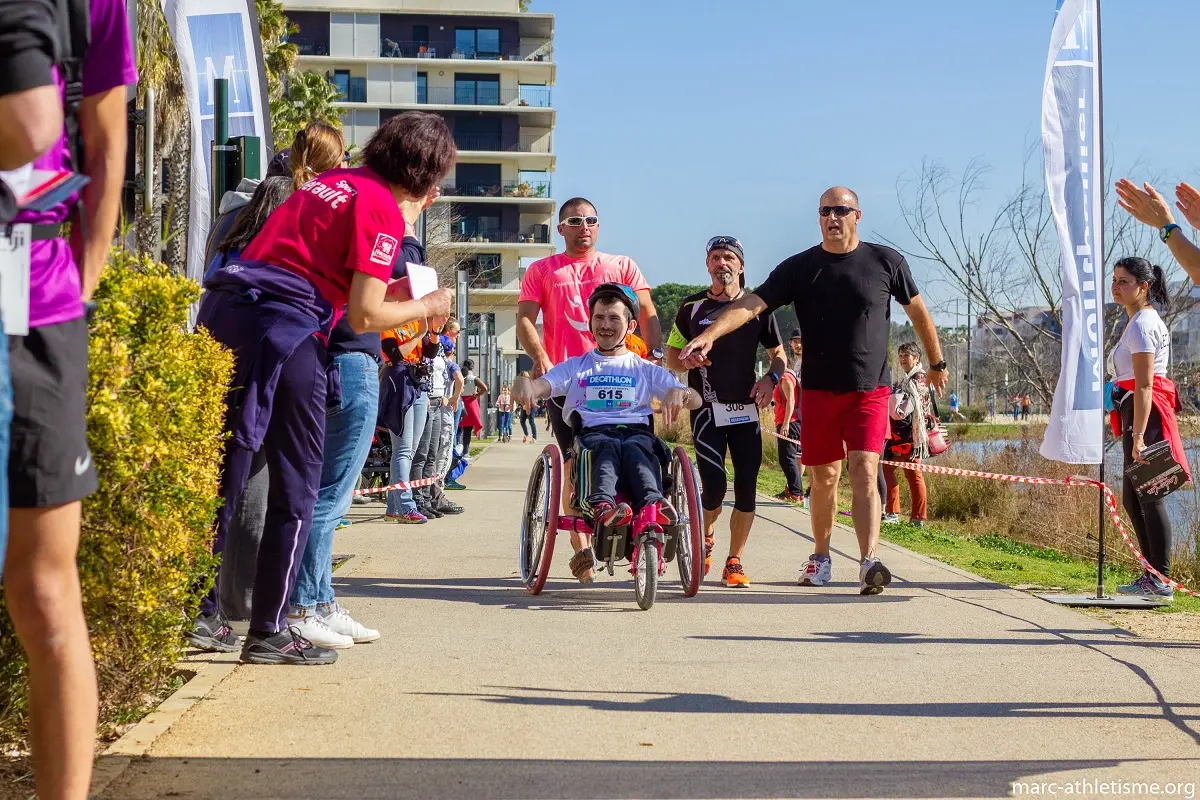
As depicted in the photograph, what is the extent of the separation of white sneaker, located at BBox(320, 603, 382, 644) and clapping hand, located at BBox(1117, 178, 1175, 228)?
363cm

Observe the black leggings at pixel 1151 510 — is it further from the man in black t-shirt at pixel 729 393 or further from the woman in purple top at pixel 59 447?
the woman in purple top at pixel 59 447

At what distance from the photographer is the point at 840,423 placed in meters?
8.02

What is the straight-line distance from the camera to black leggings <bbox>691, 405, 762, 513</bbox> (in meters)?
8.48

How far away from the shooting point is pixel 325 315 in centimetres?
524

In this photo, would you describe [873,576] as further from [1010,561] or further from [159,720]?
[159,720]

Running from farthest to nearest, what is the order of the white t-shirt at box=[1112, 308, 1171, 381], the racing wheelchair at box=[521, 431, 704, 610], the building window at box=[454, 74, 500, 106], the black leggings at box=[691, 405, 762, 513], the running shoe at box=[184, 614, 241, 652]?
the building window at box=[454, 74, 500, 106]
the black leggings at box=[691, 405, 762, 513]
the white t-shirt at box=[1112, 308, 1171, 381]
the racing wheelchair at box=[521, 431, 704, 610]
the running shoe at box=[184, 614, 241, 652]

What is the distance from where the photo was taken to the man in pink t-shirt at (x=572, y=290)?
8.34m

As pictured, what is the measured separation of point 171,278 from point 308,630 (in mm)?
2132

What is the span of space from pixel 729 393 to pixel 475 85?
92.5 meters

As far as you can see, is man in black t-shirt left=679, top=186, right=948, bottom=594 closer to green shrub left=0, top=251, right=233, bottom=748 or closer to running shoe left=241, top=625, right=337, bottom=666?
running shoe left=241, top=625, right=337, bottom=666

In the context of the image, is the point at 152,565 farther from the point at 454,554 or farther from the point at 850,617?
the point at 454,554

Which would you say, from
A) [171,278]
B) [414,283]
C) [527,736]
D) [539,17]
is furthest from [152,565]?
[539,17]

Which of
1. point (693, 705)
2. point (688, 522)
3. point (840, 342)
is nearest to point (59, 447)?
point (693, 705)

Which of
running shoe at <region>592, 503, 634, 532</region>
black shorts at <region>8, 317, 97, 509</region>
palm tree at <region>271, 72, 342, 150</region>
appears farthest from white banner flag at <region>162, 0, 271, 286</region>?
palm tree at <region>271, 72, 342, 150</region>
